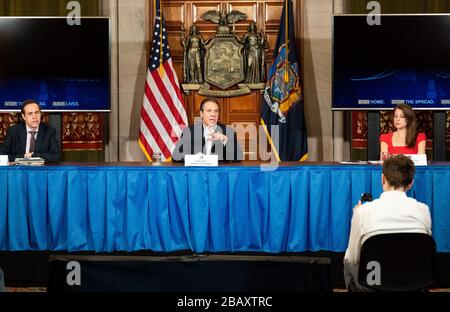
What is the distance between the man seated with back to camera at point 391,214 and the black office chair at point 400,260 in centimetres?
8

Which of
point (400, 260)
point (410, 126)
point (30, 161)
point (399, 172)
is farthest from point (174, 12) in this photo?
point (400, 260)

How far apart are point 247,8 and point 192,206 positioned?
3.65 m

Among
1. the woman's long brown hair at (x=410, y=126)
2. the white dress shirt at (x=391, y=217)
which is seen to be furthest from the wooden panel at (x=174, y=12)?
the white dress shirt at (x=391, y=217)

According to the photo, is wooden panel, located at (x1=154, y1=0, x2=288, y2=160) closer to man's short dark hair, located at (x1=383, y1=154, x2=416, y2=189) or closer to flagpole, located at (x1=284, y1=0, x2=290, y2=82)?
flagpole, located at (x1=284, y1=0, x2=290, y2=82)

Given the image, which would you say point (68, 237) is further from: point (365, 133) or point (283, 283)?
point (365, 133)

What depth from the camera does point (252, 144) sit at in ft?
25.0

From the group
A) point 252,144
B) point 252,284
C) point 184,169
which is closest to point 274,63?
point 252,144

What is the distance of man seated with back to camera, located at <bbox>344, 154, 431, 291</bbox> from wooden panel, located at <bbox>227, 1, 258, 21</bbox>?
201 inches

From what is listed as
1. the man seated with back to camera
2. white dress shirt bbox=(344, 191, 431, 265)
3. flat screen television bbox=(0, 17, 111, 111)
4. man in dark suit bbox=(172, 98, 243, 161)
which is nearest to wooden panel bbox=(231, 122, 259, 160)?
flat screen television bbox=(0, 17, 111, 111)

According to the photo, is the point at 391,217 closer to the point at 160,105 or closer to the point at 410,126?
the point at 410,126

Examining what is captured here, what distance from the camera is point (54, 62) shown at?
6555mm

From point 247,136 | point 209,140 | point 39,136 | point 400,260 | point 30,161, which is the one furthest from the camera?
point 247,136

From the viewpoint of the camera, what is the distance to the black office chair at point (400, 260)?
247 cm

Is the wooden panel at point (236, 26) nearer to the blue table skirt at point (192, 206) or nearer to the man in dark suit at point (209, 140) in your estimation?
the man in dark suit at point (209, 140)
